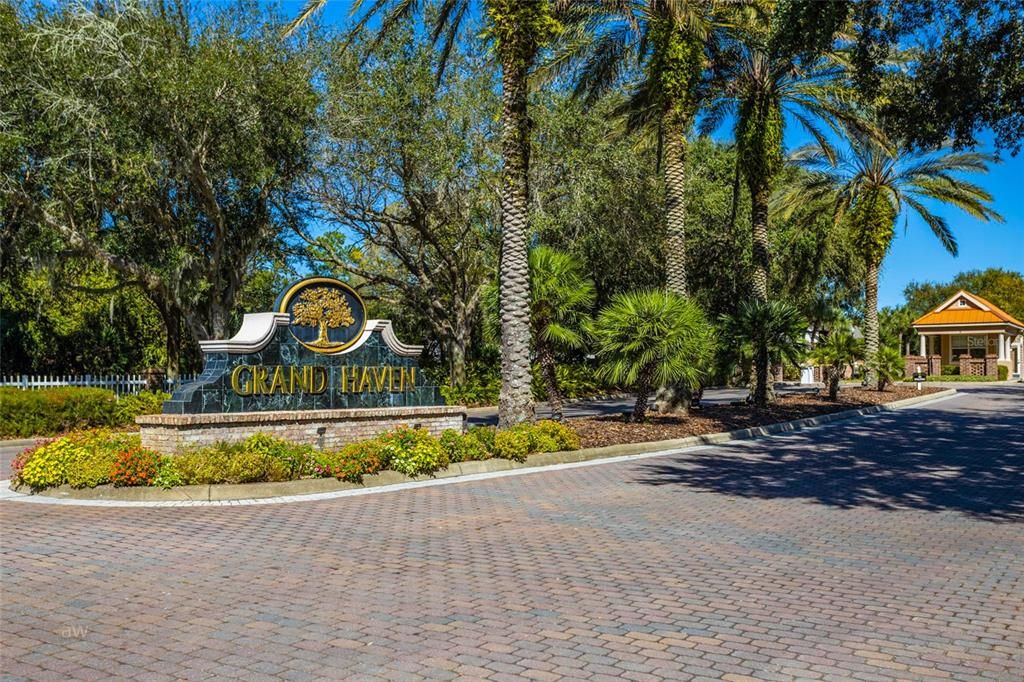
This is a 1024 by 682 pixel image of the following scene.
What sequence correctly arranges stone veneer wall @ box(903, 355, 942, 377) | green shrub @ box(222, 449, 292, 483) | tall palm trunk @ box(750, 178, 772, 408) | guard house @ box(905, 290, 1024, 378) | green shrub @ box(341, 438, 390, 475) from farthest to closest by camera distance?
guard house @ box(905, 290, 1024, 378) → stone veneer wall @ box(903, 355, 942, 377) → tall palm trunk @ box(750, 178, 772, 408) → green shrub @ box(341, 438, 390, 475) → green shrub @ box(222, 449, 292, 483)

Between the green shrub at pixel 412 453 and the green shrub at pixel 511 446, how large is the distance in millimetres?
1382

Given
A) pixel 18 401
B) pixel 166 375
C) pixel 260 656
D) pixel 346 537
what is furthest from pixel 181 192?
pixel 260 656

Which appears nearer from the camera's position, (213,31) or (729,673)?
(729,673)

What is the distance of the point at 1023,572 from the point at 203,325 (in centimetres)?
2516

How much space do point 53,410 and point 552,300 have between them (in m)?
12.6

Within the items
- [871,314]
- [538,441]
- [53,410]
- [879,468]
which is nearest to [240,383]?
[538,441]

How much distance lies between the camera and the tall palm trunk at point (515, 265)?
16719 millimetres

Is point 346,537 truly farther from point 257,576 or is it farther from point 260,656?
point 260,656

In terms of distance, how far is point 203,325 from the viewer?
2761 cm

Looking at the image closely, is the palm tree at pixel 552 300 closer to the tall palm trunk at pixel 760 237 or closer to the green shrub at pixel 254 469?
the tall palm trunk at pixel 760 237

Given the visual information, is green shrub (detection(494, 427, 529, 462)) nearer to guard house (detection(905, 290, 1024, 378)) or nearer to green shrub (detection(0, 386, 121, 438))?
green shrub (detection(0, 386, 121, 438))

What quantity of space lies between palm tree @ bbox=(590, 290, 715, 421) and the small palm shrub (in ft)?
62.2

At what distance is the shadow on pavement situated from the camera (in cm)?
1117

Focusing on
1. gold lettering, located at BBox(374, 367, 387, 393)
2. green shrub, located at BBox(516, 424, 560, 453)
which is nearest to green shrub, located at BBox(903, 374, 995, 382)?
green shrub, located at BBox(516, 424, 560, 453)
